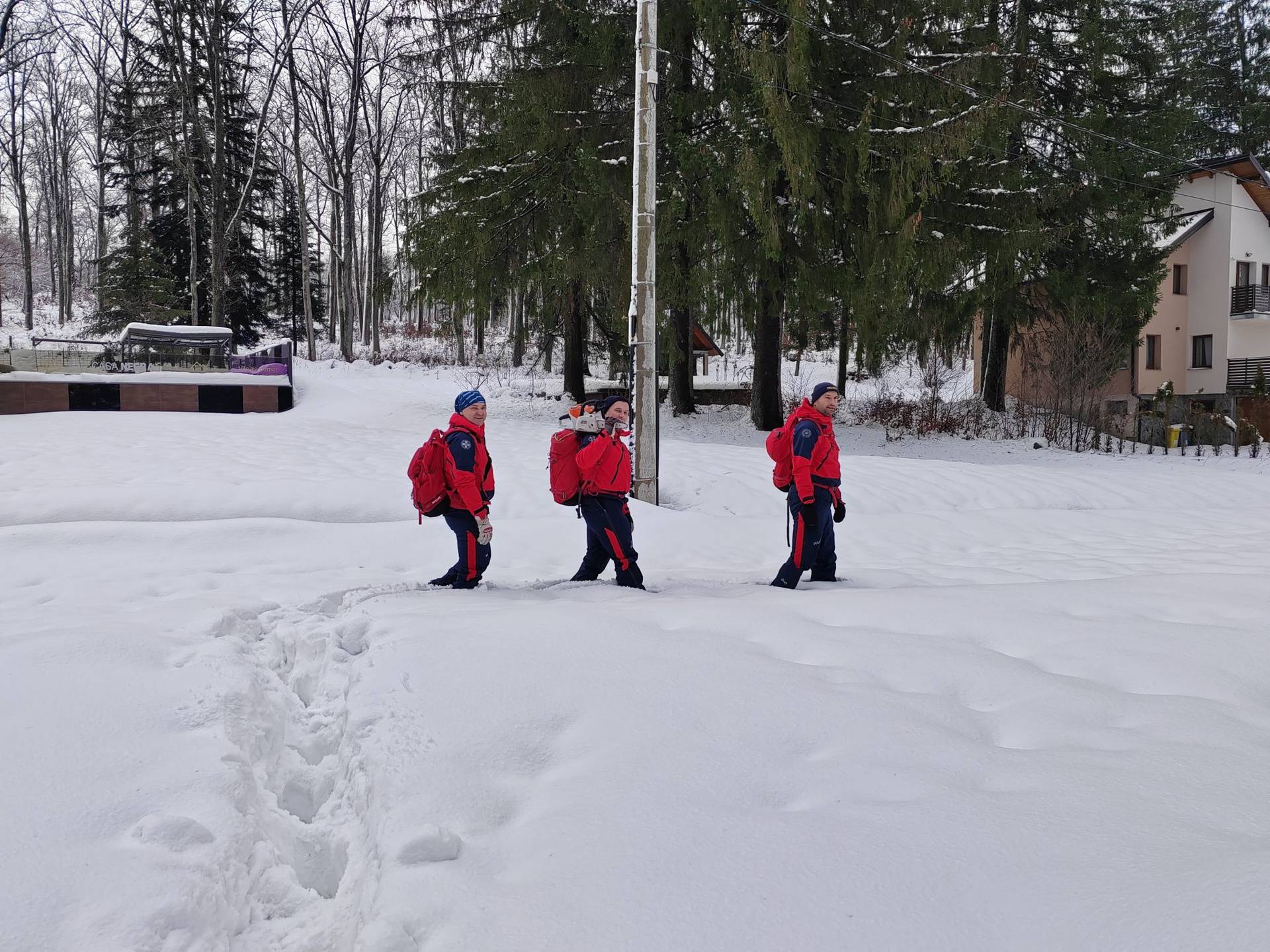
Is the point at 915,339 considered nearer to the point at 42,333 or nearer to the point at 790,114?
the point at 790,114

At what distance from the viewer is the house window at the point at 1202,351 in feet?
106

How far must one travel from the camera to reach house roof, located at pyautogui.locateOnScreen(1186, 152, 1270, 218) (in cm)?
2936

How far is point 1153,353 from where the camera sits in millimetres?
32500

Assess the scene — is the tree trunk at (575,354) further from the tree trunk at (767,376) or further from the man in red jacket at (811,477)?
the man in red jacket at (811,477)

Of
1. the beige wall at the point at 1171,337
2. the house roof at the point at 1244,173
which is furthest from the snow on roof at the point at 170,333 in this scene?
the beige wall at the point at 1171,337

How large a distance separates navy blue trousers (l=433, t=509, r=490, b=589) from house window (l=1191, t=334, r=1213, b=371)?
34.8 meters

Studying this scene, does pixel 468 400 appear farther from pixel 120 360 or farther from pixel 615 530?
pixel 120 360

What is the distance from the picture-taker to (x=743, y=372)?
132ft

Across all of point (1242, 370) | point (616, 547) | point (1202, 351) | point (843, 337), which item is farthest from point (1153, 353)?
point (616, 547)

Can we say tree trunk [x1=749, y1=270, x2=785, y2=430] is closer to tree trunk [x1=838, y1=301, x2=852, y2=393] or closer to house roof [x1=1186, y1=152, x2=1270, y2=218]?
tree trunk [x1=838, y1=301, x2=852, y2=393]

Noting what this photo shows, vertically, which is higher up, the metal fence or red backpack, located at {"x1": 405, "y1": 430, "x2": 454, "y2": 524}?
the metal fence

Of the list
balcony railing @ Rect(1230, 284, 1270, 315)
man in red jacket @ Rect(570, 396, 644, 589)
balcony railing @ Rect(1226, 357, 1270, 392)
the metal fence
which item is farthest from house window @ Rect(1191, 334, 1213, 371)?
man in red jacket @ Rect(570, 396, 644, 589)

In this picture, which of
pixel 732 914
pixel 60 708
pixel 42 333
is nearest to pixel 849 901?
pixel 732 914

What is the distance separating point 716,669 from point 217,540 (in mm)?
5902
